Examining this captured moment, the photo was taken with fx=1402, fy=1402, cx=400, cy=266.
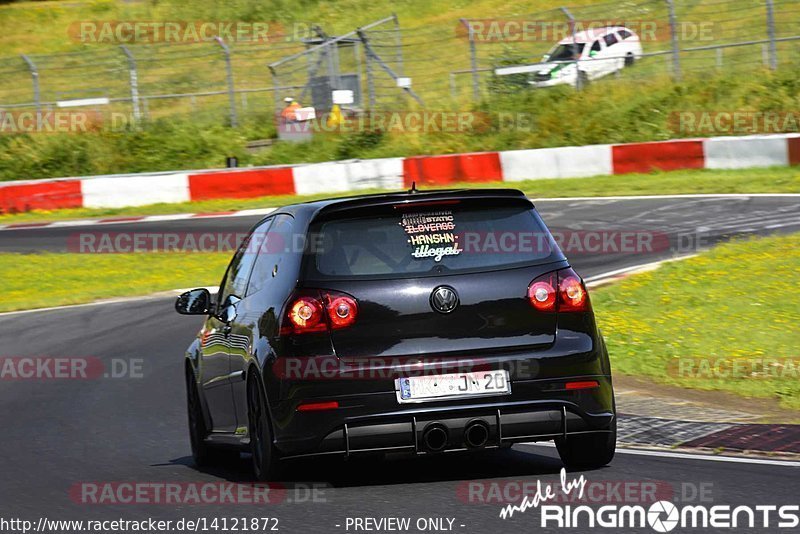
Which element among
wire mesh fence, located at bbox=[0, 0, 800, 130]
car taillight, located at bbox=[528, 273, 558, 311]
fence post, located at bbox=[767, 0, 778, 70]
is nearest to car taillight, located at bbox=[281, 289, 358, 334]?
car taillight, located at bbox=[528, 273, 558, 311]

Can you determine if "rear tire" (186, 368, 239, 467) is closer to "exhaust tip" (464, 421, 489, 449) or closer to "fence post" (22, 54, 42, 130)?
"exhaust tip" (464, 421, 489, 449)

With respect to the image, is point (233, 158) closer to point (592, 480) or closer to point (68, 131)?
point (68, 131)

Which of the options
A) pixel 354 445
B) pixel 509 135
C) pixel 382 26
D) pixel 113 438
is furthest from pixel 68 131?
pixel 354 445

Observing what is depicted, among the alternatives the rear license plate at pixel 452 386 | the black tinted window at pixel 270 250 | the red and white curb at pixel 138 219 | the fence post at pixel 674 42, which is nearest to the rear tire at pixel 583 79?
the fence post at pixel 674 42

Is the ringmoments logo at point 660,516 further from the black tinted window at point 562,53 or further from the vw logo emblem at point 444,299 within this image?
the black tinted window at point 562,53

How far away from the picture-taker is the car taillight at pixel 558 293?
709 centimetres

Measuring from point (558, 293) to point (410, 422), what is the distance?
1.03 m

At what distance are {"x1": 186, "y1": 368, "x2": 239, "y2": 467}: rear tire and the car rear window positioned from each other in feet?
6.51

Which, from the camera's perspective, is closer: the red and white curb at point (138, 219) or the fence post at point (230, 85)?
the red and white curb at point (138, 219)

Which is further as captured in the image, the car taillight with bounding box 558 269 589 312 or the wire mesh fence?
the wire mesh fence

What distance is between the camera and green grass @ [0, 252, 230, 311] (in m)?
18.2

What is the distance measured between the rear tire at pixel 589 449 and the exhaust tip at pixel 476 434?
578 millimetres

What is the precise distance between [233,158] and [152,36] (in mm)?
25993

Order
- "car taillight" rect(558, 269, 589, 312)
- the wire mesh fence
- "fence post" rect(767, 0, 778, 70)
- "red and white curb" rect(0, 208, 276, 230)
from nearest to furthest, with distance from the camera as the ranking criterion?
"car taillight" rect(558, 269, 589, 312), "red and white curb" rect(0, 208, 276, 230), "fence post" rect(767, 0, 778, 70), the wire mesh fence
